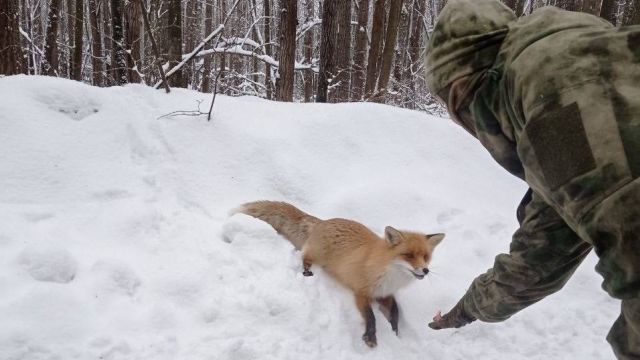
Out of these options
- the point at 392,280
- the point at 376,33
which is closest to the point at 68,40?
the point at 376,33

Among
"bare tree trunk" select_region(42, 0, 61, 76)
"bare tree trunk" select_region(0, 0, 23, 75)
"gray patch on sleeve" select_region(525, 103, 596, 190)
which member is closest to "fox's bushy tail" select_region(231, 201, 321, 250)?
"gray patch on sleeve" select_region(525, 103, 596, 190)

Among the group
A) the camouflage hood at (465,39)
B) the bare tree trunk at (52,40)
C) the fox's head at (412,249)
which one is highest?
the camouflage hood at (465,39)

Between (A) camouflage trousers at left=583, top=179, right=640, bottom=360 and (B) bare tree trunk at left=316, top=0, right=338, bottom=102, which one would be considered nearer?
(A) camouflage trousers at left=583, top=179, right=640, bottom=360

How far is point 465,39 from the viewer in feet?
5.21

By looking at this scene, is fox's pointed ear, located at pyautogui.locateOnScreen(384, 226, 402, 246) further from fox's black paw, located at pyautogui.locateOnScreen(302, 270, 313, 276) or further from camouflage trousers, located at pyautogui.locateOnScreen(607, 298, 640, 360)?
camouflage trousers, located at pyautogui.locateOnScreen(607, 298, 640, 360)

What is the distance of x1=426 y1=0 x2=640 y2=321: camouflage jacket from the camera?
1.06 meters

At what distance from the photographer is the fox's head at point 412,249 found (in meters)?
3.11

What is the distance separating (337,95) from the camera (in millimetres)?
10336

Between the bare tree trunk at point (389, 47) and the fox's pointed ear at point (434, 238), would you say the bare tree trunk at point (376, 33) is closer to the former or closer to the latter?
the bare tree trunk at point (389, 47)

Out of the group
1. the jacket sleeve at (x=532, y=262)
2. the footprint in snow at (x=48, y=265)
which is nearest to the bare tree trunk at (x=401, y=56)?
the jacket sleeve at (x=532, y=262)

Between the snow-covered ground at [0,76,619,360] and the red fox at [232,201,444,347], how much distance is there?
0.37 ft

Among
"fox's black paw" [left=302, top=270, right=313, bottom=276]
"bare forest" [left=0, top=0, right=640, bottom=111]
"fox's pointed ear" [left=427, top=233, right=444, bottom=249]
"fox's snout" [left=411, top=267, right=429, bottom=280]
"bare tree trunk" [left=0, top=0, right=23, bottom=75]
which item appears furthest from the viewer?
"bare forest" [left=0, top=0, right=640, bottom=111]

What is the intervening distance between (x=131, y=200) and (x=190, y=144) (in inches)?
46.4

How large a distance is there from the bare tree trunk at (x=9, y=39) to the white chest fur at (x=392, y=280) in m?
5.71
